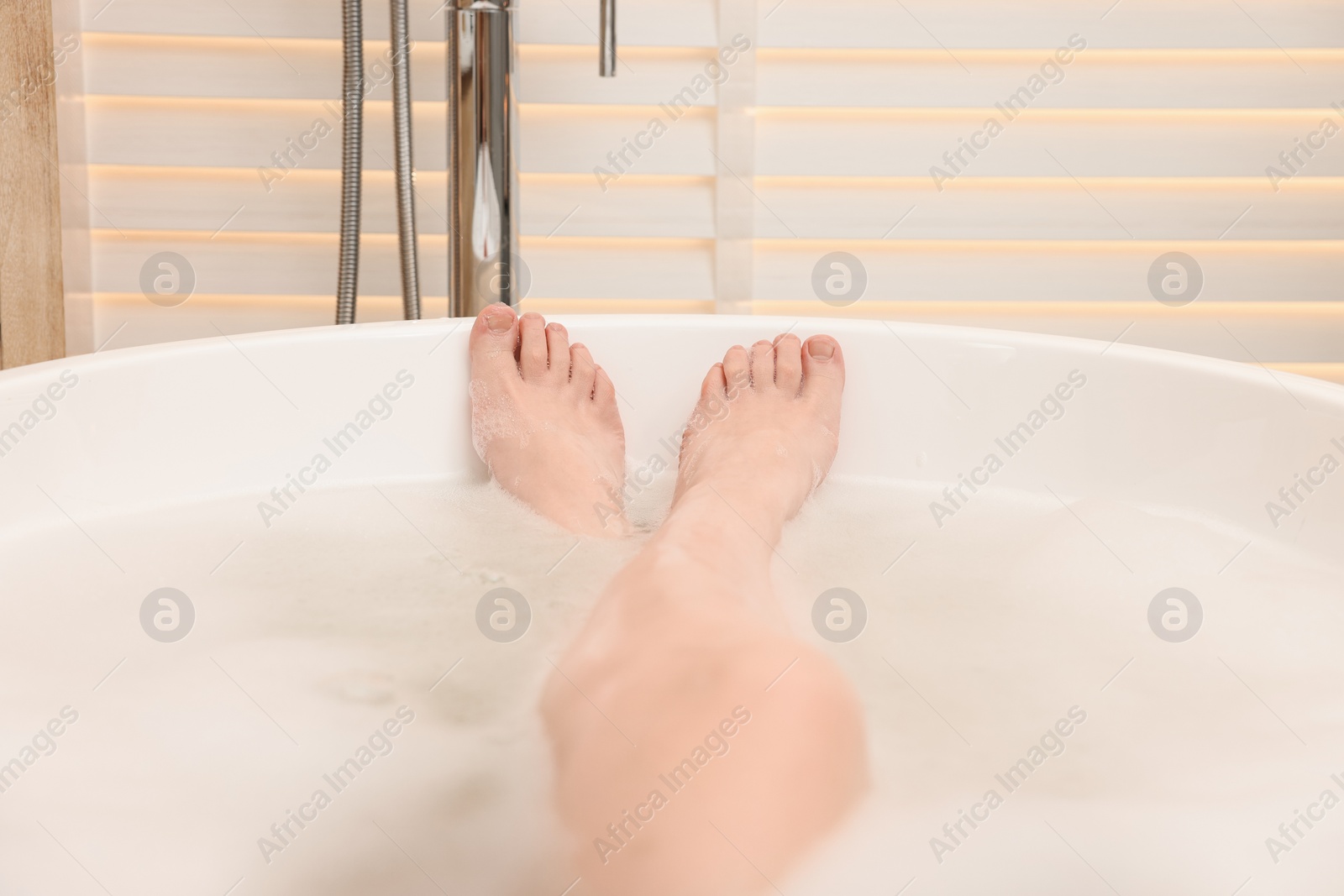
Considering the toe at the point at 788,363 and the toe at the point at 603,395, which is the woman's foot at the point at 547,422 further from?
the toe at the point at 788,363

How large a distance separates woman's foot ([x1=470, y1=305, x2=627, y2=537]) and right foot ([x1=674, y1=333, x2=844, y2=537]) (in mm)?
82

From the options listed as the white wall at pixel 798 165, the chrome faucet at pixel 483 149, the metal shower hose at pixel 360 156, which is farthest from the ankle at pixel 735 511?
the white wall at pixel 798 165

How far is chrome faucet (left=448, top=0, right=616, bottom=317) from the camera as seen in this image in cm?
112

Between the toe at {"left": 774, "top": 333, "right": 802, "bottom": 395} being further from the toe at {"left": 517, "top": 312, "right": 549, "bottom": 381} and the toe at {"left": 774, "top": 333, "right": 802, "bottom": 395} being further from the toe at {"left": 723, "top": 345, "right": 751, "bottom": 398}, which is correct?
the toe at {"left": 517, "top": 312, "right": 549, "bottom": 381}

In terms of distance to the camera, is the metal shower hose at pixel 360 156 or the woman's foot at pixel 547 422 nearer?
the woman's foot at pixel 547 422

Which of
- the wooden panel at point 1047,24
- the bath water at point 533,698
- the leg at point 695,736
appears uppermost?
the wooden panel at point 1047,24

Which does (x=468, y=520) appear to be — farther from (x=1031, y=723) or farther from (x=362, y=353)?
(x=1031, y=723)

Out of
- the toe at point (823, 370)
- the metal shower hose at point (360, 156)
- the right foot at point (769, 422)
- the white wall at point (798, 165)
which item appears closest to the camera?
the right foot at point (769, 422)

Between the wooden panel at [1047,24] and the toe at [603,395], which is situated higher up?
the wooden panel at [1047,24]

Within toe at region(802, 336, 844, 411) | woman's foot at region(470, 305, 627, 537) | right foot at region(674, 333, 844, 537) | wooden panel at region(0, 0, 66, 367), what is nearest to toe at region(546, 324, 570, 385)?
woman's foot at region(470, 305, 627, 537)

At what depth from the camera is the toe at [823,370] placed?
1.14m

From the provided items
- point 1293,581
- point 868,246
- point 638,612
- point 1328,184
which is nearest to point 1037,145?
point 868,246

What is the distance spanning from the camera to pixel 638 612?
72 cm

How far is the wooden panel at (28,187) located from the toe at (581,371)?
761 mm
